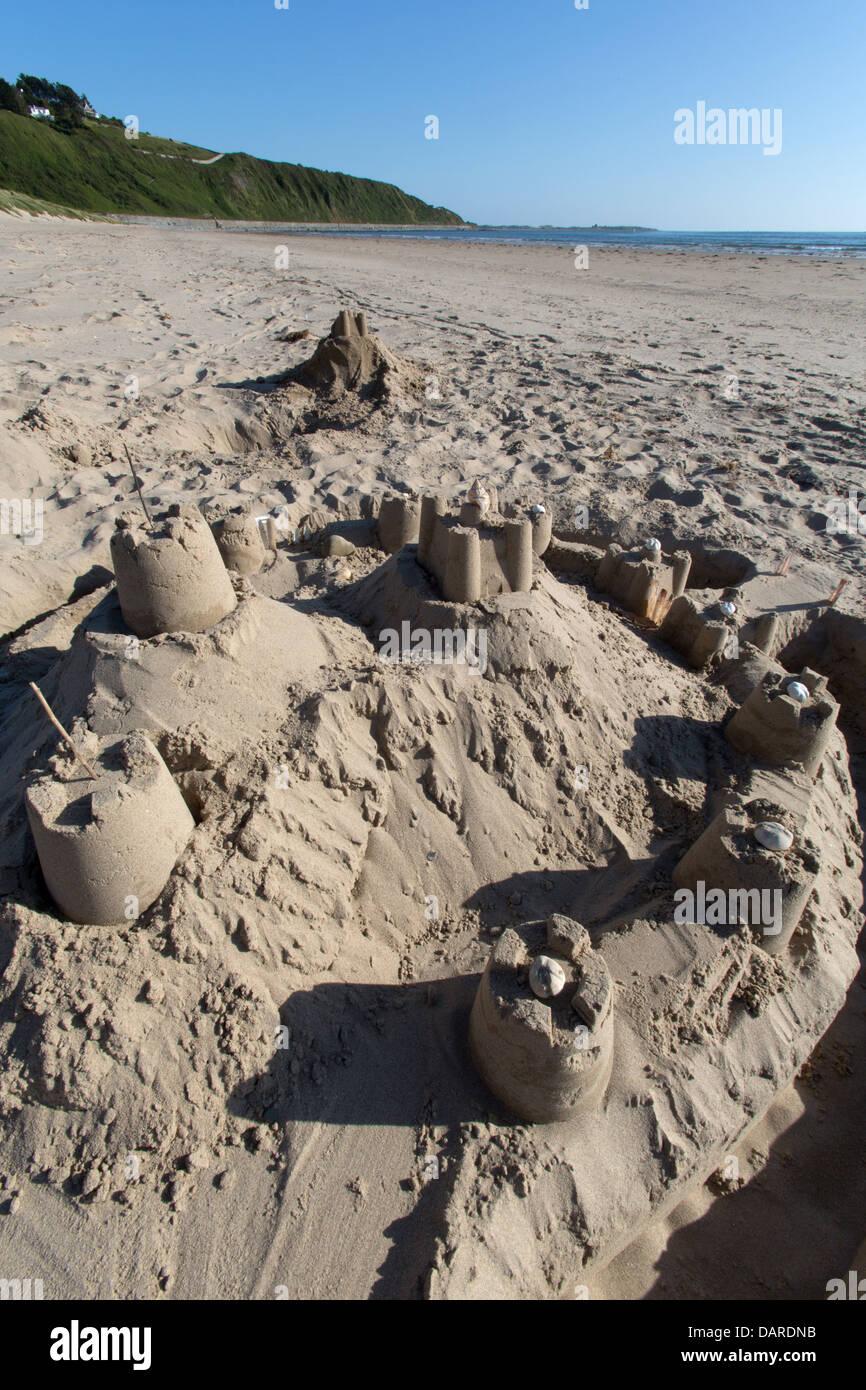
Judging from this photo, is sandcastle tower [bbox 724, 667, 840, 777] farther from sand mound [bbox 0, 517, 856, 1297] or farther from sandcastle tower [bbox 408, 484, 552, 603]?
sandcastle tower [bbox 408, 484, 552, 603]

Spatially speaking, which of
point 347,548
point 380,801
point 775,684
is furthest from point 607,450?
point 380,801

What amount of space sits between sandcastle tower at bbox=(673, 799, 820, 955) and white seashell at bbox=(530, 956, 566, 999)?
956mm

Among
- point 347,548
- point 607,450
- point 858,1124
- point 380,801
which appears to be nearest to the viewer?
point 858,1124

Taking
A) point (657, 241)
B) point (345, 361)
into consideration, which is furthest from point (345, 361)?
point (657, 241)

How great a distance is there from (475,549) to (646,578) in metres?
1.80

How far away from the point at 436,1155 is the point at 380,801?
1458 millimetres

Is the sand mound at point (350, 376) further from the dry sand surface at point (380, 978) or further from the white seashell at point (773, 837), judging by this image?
the white seashell at point (773, 837)

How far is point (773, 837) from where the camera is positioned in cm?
294

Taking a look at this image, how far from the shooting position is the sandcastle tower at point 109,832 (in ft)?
7.86

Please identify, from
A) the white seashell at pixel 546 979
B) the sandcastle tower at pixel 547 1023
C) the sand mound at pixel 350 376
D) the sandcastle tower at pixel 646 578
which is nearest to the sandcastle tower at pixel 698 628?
the sandcastle tower at pixel 646 578

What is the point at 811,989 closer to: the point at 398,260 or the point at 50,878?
the point at 50,878

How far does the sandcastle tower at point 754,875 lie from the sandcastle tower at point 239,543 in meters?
3.42

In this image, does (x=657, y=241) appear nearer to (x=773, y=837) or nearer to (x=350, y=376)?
(x=350, y=376)

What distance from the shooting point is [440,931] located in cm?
321
